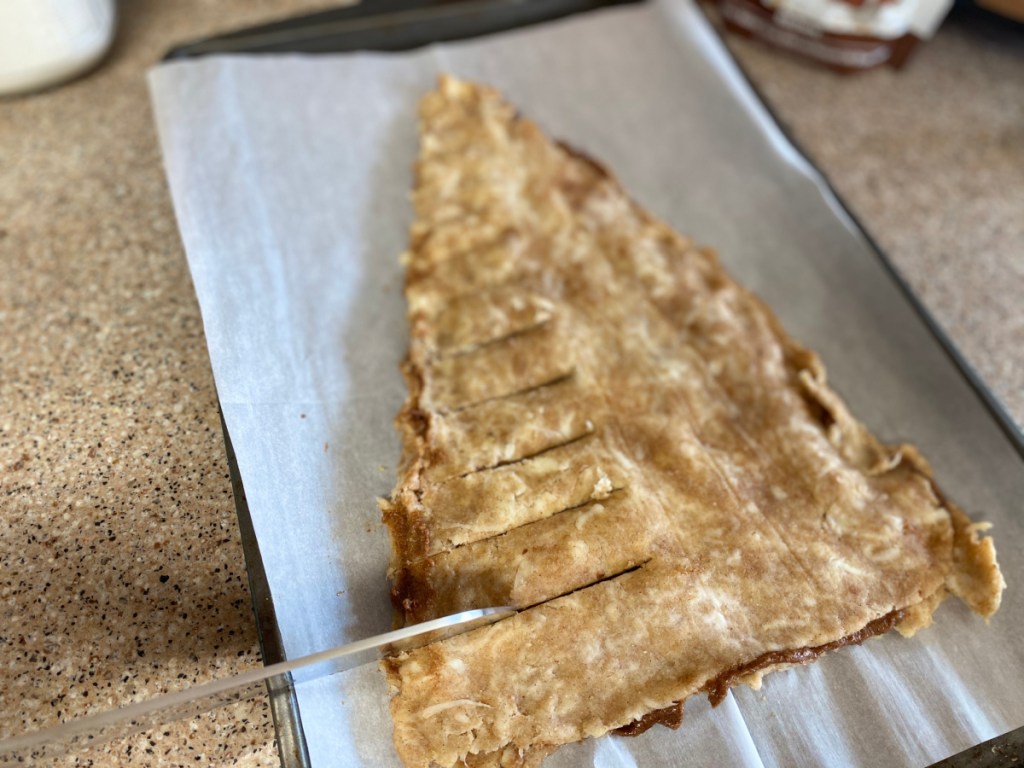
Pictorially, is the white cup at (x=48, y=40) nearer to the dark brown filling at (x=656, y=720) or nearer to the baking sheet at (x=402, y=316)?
the baking sheet at (x=402, y=316)

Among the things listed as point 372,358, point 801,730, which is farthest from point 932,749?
point 372,358

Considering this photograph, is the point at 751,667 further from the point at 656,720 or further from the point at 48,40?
the point at 48,40

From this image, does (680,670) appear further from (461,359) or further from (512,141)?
(512,141)

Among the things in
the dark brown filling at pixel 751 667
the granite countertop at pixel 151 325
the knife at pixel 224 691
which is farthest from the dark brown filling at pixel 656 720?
the granite countertop at pixel 151 325

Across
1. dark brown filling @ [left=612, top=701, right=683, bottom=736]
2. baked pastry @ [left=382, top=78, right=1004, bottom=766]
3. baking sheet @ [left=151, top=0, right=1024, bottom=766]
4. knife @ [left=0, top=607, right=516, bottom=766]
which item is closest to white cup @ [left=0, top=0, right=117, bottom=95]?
baking sheet @ [left=151, top=0, right=1024, bottom=766]

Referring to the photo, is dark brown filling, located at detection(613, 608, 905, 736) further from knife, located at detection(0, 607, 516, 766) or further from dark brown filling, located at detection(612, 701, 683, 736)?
knife, located at detection(0, 607, 516, 766)

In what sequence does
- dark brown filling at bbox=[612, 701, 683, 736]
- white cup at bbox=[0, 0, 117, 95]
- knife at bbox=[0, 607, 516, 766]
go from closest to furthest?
knife at bbox=[0, 607, 516, 766]
dark brown filling at bbox=[612, 701, 683, 736]
white cup at bbox=[0, 0, 117, 95]

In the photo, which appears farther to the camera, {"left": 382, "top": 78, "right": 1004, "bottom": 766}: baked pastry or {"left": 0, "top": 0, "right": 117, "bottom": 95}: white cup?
{"left": 0, "top": 0, "right": 117, "bottom": 95}: white cup
